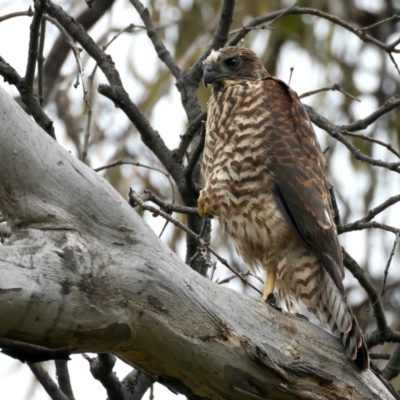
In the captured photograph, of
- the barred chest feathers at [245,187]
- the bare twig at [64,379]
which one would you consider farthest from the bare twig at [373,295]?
the bare twig at [64,379]

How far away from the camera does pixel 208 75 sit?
412 cm

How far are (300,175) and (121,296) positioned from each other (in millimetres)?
1612

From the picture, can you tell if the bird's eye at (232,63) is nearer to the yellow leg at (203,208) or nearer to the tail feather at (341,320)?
the yellow leg at (203,208)

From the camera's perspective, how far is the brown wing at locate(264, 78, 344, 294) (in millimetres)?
3436

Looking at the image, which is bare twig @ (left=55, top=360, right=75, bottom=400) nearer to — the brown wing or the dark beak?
the brown wing

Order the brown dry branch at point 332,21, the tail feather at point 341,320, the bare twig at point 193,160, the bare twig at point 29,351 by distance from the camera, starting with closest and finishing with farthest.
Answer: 1. the bare twig at point 29,351
2. the tail feather at point 341,320
3. the bare twig at point 193,160
4. the brown dry branch at point 332,21

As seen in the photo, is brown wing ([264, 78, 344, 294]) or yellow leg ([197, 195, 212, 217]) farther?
yellow leg ([197, 195, 212, 217])

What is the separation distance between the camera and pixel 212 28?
716 centimetres

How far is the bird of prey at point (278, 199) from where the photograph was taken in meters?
3.47

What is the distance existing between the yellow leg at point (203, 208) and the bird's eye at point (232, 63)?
988 millimetres

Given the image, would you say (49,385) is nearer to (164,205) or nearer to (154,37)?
(164,205)

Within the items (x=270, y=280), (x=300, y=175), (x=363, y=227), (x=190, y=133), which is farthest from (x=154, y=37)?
(x=363, y=227)

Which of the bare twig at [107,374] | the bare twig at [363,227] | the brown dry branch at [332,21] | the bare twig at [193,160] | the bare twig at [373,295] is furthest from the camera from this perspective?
the brown dry branch at [332,21]

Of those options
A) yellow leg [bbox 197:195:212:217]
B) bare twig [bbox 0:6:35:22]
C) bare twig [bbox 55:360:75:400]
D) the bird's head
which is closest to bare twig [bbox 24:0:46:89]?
bare twig [bbox 0:6:35:22]
